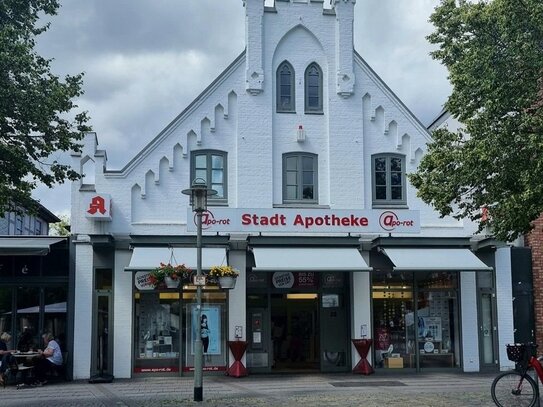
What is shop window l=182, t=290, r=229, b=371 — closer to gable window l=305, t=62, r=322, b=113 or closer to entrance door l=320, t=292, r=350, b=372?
entrance door l=320, t=292, r=350, b=372

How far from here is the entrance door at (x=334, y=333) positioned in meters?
22.9

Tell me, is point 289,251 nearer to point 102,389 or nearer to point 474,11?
point 102,389

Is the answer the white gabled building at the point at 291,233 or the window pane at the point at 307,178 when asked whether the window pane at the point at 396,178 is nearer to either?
the white gabled building at the point at 291,233

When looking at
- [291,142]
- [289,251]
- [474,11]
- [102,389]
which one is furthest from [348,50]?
[102,389]

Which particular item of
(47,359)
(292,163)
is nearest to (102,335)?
(47,359)

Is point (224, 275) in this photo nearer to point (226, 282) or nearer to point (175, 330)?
point (226, 282)

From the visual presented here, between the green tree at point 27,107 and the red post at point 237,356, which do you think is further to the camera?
the red post at point 237,356

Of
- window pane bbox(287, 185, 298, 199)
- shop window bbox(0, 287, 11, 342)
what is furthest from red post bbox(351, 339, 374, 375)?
shop window bbox(0, 287, 11, 342)

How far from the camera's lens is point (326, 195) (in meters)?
23.1

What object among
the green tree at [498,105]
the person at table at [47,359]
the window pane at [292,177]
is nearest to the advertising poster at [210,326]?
the person at table at [47,359]

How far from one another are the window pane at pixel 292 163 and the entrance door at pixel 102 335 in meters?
6.39

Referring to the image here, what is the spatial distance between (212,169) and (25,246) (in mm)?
5675

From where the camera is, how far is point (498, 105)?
49.9 feet

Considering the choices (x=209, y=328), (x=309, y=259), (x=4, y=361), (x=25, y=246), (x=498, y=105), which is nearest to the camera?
(x=498, y=105)
